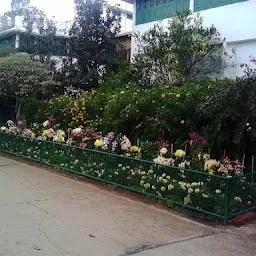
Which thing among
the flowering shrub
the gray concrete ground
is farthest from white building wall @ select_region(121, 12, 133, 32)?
the gray concrete ground

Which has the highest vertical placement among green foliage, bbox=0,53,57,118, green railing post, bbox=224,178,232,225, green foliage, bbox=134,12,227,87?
green foliage, bbox=134,12,227,87

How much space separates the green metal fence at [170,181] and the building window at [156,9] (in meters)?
9.79

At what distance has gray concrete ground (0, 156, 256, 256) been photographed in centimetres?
463

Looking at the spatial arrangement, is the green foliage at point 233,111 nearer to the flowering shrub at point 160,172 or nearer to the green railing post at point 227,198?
the flowering shrub at point 160,172

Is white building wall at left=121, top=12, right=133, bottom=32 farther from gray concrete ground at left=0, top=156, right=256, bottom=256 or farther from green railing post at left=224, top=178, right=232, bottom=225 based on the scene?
green railing post at left=224, top=178, right=232, bottom=225

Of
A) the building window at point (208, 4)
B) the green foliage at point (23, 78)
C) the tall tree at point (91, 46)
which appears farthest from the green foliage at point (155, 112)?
the building window at point (208, 4)

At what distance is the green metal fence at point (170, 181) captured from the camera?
19.9 feet

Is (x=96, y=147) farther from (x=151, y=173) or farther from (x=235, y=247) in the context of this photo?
(x=235, y=247)

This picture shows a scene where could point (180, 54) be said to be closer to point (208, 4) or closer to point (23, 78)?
point (208, 4)

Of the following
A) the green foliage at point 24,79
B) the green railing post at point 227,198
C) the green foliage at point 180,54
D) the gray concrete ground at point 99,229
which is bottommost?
the gray concrete ground at point 99,229

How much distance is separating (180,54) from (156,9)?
5203 millimetres

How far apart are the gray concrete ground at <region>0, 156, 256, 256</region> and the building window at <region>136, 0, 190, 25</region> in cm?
1168

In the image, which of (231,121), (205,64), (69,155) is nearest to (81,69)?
(205,64)

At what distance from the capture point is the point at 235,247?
15.9ft
